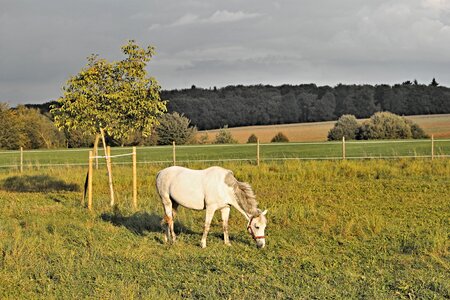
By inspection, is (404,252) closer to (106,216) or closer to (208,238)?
(208,238)

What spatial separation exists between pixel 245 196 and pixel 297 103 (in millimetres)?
62743

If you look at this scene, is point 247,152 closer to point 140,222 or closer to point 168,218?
point 140,222

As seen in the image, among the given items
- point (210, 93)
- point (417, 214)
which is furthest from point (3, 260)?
point (210, 93)

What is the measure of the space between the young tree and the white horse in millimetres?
4885

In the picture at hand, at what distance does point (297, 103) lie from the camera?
235ft

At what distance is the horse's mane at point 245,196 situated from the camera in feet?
31.9

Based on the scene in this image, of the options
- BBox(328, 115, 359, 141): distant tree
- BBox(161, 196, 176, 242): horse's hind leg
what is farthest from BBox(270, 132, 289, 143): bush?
BBox(161, 196, 176, 242): horse's hind leg

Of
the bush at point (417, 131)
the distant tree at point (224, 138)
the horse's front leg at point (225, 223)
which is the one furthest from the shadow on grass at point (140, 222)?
the bush at point (417, 131)

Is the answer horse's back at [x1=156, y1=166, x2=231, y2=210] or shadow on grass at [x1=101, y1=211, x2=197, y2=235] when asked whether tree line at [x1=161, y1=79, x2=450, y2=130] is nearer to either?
shadow on grass at [x1=101, y1=211, x2=197, y2=235]

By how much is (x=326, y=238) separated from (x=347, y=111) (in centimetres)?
6080

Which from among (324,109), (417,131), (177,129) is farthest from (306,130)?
(177,129)

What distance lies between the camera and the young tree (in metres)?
15.1

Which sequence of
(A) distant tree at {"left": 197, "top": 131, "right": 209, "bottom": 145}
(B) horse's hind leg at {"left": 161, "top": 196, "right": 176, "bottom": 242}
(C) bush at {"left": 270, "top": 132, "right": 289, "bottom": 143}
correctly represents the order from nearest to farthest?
1. (B) horse's hind leg at {"left": 161, "top": 196, "right": 176, "bottom": 242}
2. (A) distant tree at {"left": 197, "top": 131, "right": 209, "bottom": 145}
3. (C) bush at {"left": 270, "top": 132, "right": 289, "bottom": 143}

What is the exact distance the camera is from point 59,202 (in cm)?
1667
